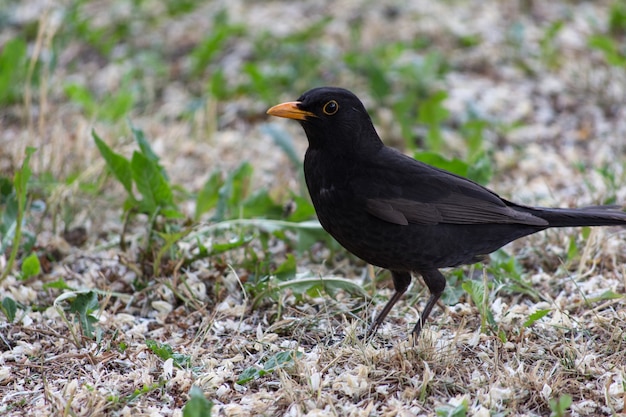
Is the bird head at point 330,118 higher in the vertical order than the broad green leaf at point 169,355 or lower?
higher

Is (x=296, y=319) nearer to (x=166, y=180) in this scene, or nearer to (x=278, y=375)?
(x=278, y=375)

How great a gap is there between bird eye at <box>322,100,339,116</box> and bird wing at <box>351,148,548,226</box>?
0.33 metres

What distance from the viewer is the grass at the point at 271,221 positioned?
379cm

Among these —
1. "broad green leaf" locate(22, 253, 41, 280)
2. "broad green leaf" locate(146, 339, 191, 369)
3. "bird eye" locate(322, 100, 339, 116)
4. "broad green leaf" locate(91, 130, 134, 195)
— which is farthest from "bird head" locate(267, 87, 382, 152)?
"broad green leaf" locate(22, 253, 41, 280)

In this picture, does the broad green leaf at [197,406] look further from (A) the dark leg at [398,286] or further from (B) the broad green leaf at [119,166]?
(B) the broad green leaf at [119,166]

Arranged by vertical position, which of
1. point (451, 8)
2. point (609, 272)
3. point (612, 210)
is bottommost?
point (609, 272)

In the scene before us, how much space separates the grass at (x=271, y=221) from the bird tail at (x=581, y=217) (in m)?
0.48

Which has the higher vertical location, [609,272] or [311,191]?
[311,191]

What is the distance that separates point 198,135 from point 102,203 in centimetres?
155

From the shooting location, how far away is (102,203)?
564 cm

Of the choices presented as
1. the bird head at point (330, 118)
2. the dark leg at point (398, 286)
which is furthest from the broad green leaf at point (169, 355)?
the bird head at point (330, 118)

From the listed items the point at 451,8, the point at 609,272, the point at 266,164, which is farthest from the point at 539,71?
the point at 609,272

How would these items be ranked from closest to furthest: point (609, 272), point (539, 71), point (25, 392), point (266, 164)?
point (25, 392), point (609, 272), point (266, 164), point (539, 71)

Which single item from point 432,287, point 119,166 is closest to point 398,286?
point 432,287
